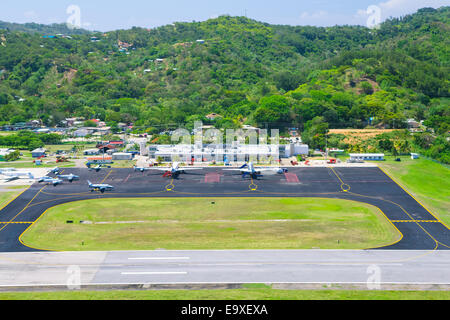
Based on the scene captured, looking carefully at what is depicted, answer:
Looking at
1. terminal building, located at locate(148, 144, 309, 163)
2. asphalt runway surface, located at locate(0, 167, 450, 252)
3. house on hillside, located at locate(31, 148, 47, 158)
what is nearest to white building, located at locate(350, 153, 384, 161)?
asphalt runway surface, located at locate(0, 167, 450, 252)

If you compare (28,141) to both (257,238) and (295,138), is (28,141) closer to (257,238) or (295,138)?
(295,138)

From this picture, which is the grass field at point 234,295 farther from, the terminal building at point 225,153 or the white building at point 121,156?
the white building at point 121,156

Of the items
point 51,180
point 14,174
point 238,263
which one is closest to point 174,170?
point 51,180

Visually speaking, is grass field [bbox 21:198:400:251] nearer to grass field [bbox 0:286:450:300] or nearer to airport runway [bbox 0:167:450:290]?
airport runway [bbox 0:167:450:290]

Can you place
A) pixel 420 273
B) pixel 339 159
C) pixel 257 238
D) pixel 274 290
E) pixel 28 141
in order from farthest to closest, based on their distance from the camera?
pixel 28 141 → pixel 339 159 → pixel 257 238 → pixel 420 273 → pixel 274 290

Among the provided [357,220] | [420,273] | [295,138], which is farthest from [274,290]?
[295,138]

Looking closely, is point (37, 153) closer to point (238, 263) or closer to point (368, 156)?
point (238, 263)
